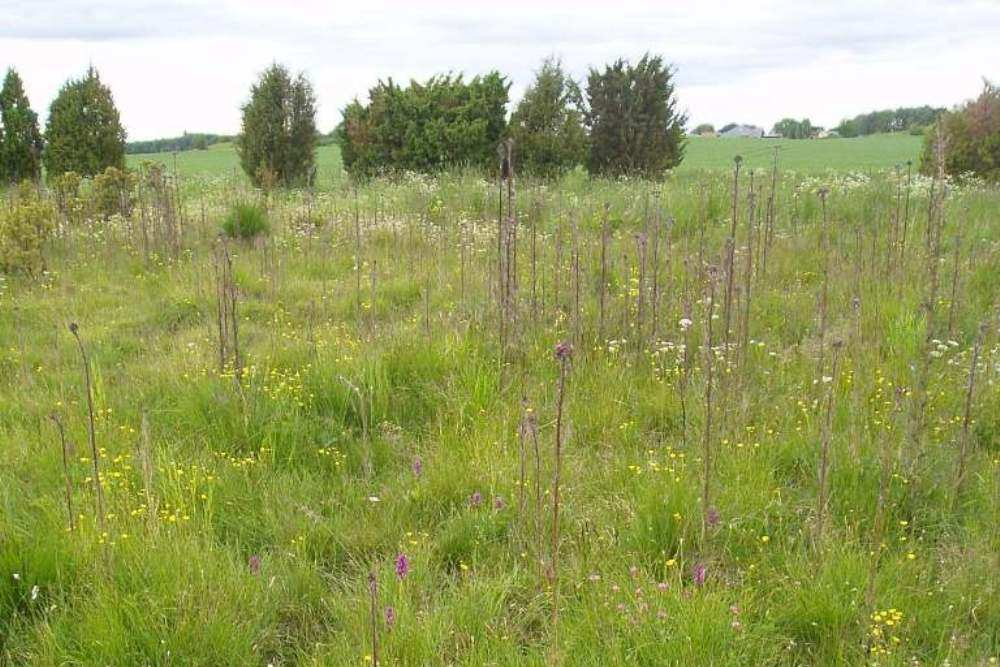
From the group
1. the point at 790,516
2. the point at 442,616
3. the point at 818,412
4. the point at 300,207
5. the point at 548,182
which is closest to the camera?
the point at 442,616

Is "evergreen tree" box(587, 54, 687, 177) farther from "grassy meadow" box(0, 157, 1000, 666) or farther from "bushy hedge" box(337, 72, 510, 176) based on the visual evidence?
"grassy meadow" box(0, 157, 1000, 666)

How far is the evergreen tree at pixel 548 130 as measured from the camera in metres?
13.5

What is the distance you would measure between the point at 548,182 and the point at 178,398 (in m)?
9.62

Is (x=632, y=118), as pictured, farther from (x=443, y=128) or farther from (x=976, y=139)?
(x=976, y=139)

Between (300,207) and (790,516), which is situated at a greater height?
(300,207)

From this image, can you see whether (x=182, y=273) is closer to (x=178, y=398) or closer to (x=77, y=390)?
(x=77, y=390)

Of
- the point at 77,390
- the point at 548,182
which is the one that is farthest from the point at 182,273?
the point at 548,182

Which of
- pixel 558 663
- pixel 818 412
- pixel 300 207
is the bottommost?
pixel 558 663

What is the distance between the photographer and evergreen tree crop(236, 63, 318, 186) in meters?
13.9

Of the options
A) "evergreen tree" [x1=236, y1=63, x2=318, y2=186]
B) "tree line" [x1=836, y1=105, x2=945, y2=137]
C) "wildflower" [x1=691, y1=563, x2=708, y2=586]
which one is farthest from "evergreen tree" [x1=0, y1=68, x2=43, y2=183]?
"tree line" [x1=836, y1=105, x2=945, y2=137]

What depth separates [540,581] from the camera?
2412mm

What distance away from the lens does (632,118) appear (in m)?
14.5

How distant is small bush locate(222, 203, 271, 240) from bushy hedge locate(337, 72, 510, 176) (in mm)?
5991

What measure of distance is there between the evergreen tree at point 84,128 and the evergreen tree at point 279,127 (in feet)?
7.23
